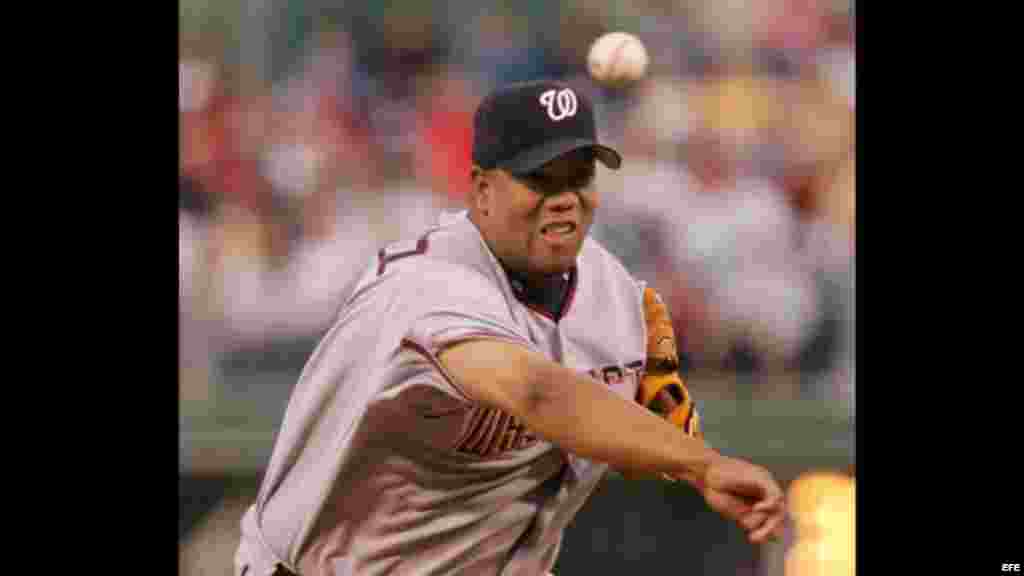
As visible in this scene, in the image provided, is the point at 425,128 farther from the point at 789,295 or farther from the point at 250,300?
the point at 789,295

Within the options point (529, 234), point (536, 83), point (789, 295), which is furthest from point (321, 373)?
point (789, 295)

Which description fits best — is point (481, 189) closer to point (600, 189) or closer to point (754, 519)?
point (600, 189)

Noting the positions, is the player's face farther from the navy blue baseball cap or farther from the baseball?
the baseball

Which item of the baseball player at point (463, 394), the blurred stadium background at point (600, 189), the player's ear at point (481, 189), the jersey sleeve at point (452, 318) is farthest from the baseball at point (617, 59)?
the jersey sleeve at point (452, 318)

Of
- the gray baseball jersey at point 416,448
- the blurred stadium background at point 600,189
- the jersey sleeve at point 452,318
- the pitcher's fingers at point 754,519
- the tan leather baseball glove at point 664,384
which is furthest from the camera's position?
the blurred stadium background at point 600,189

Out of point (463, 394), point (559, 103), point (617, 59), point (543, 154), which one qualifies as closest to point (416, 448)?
point (463, 394)

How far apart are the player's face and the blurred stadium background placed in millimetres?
386

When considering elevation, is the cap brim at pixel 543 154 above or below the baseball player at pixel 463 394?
above

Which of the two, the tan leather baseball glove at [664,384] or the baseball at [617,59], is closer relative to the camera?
the tan leather baseball glove at [664,384]

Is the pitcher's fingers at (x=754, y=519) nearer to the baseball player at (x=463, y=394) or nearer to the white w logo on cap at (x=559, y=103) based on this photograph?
the baseball player at (x=463, y=394)

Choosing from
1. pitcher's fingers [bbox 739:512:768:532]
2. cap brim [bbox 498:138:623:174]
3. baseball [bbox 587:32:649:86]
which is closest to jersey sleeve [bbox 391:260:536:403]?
cap brim [bbox 498:138:623:174]

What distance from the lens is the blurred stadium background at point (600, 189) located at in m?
3.81

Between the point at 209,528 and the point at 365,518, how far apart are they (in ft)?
2.15

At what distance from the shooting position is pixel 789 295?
3.88 meters
